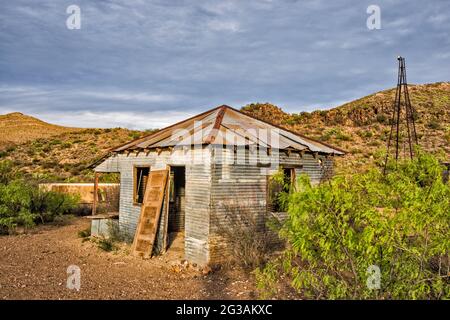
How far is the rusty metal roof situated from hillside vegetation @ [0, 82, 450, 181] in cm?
1630

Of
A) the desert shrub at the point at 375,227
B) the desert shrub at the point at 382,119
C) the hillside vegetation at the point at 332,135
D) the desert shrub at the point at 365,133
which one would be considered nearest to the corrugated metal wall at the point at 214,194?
the desert shrub at the point at 375,227

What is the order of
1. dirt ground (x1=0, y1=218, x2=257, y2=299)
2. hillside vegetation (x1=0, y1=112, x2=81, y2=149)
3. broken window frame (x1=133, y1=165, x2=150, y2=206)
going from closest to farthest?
dirt ground (x1=0, y1=218, x2=257, y2=299)
broken window frame (x1=133, y1=165, x2=150, y2=206)
hillside vegetation (x1=0, y1=112, x2=81, y2=149)

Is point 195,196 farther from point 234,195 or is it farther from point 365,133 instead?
point 365,133

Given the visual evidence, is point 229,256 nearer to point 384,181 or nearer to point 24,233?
point 384,181

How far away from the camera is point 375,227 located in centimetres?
471

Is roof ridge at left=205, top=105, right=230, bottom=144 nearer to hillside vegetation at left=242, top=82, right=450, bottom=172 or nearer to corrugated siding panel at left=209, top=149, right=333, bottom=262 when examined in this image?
corrugated siding panel at left=209, top=149, right=333, bottom=262

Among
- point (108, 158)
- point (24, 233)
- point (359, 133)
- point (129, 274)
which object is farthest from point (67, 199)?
point (359, 133)

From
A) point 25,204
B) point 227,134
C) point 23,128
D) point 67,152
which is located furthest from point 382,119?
point 23,128

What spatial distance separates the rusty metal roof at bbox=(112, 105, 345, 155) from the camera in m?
9.85

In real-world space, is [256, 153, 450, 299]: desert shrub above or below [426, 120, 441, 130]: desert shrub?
below

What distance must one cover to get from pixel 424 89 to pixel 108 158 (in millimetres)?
41007

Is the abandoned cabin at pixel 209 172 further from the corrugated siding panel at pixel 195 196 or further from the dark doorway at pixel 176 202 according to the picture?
the dark doorway at pixel 176 202

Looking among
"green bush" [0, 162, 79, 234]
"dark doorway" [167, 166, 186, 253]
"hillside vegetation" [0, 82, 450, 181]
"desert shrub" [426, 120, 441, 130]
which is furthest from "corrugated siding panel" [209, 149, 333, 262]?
"desert shrub" [426, 120, 441, 130]

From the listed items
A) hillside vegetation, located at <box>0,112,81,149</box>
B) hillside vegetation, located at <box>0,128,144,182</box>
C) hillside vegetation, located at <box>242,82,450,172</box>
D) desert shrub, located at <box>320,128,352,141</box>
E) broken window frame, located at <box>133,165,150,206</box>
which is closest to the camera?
broken window frame, located at <box>133,165,150,206</box>
